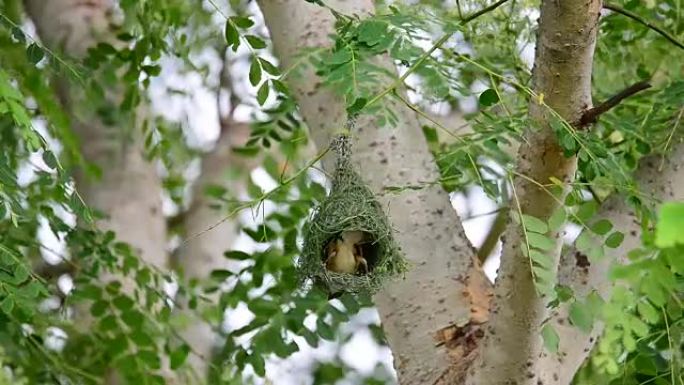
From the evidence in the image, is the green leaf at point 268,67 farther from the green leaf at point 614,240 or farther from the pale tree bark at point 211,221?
the pale tree bark at point 211,221

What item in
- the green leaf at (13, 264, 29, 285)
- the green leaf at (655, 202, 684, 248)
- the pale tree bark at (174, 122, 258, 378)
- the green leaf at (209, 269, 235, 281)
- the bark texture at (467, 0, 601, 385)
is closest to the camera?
the green leaf at (655, 202, 684, 248)

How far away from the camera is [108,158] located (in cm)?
321

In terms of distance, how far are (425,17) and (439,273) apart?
45cm

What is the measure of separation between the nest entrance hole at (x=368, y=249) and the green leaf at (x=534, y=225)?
0.28 meters

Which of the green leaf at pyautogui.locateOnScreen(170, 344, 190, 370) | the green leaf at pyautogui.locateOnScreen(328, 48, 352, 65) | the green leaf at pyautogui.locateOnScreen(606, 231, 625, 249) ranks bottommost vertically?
the green leaf at pyautogui.locateOnScreen(606, 231, 625, 249)

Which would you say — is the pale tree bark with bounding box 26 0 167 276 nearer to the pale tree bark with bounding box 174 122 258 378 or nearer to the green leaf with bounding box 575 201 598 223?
the pale tree bark with bounding box 174 122 258 378

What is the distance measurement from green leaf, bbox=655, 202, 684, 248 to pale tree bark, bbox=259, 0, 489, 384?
1.08 metres

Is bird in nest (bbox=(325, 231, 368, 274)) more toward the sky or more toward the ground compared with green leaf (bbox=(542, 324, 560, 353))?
more toward the sky

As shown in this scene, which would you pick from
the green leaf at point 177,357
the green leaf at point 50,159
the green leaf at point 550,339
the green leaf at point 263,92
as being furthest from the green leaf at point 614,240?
the green leaf at point 177,357

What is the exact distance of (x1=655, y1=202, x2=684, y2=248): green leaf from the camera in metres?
Result: 0.72

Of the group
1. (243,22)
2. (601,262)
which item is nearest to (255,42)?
(243,22)

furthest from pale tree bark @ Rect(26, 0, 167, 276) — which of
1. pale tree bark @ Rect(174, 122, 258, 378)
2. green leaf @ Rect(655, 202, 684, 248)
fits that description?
green leaf @ Rect(655, 202, 684, 248)

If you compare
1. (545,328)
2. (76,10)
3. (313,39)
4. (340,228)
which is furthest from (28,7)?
(545,328)

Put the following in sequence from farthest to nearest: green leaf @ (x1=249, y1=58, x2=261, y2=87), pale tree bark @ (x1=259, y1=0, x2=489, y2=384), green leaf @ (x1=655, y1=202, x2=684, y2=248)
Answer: pale tree bark @ (x1=259, y1=0, x2=489, y2=384) < green leaf @ (x1=249, y1=58, x2=261, y2=87) < green leaf @ (x1=655, y1=202, x2=684, y2=248)
